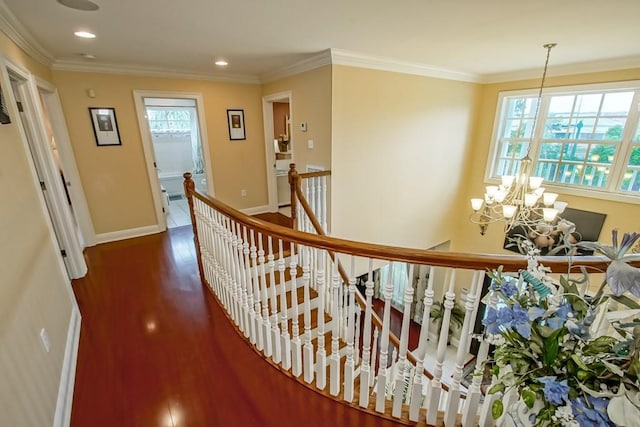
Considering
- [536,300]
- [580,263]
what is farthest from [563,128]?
[536,300]

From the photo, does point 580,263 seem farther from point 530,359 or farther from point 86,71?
point 86,71

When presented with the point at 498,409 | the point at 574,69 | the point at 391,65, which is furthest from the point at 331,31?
the point at 574,69

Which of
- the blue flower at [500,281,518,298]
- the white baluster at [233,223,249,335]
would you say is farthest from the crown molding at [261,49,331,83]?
the blue flower at [500,281,518,298]

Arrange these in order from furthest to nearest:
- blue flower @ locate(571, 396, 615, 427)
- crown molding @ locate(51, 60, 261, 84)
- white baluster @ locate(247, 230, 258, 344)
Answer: crown molding @ locate(51, 60, 261, 84) → white baluster @ locate(247, 230, 258, 344) → blue flower @ locate(571, 396, 615, 427)

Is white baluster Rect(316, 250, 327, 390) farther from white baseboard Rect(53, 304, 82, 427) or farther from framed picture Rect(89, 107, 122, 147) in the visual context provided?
framed picture Rect(89, 107, 122, 147)

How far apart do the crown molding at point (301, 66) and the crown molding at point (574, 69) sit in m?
3.09

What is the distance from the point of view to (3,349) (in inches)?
44.5

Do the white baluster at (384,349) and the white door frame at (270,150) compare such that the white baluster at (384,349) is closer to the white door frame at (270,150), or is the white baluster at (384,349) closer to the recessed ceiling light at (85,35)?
the recessed ceiling light at (85,35)

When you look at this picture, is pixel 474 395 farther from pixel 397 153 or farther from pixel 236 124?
pixel 236 124

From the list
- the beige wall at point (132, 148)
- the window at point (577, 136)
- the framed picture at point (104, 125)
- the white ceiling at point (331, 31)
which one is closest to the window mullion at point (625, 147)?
the window at point (577, 136)

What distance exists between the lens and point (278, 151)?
233 inches

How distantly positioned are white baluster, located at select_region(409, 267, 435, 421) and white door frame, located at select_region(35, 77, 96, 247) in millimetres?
4129

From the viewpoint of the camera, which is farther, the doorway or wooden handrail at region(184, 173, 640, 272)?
the doorway

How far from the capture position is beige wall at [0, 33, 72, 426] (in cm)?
117
